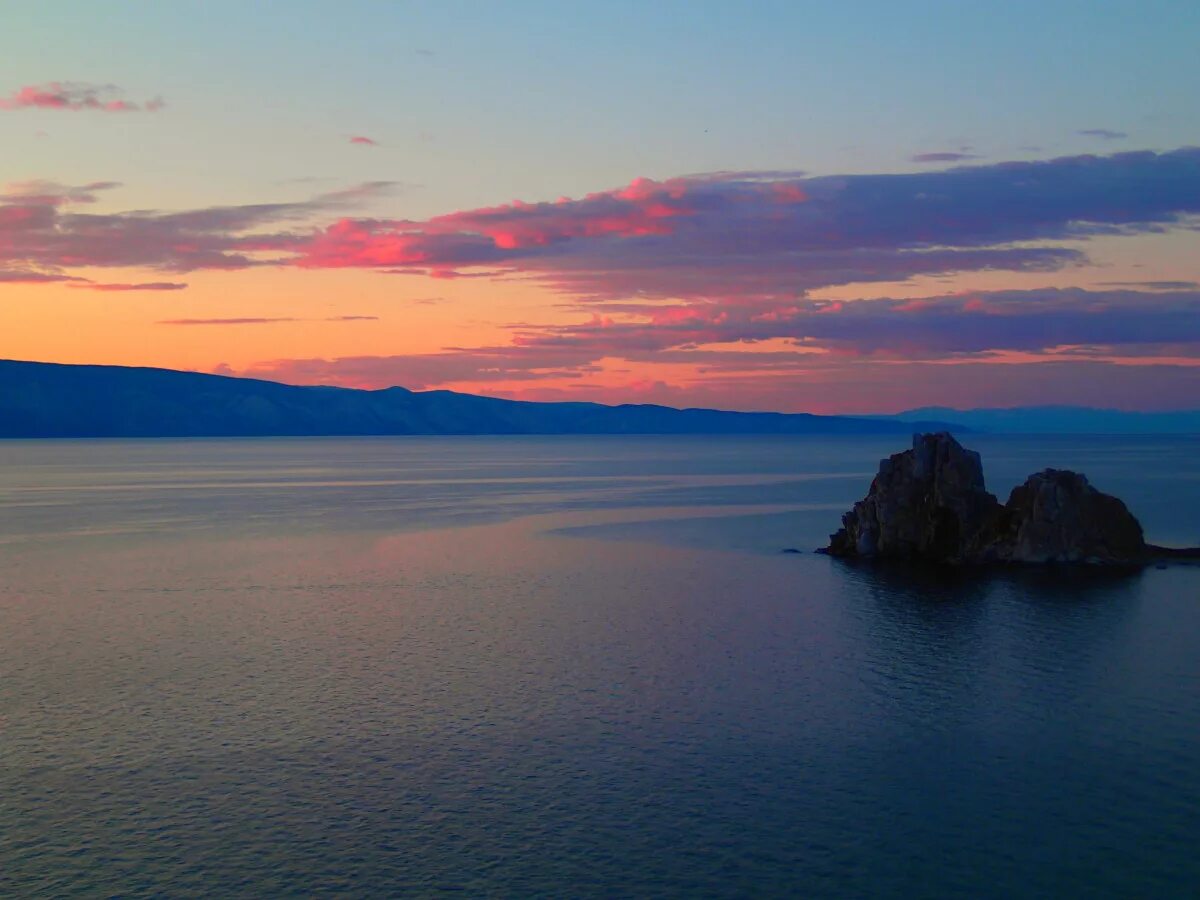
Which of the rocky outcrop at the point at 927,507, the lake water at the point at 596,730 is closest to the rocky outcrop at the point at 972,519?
the rocky outcrop at the point at 927,507

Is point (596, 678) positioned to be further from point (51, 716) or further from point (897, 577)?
point (897, 577)

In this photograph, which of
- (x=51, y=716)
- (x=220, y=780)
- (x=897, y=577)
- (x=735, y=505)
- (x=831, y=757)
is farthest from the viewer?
(x=735, y=505)

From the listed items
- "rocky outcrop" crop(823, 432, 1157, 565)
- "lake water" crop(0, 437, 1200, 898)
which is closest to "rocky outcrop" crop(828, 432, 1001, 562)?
"rocky outcrop" crop(823, 432, 1157, 565)

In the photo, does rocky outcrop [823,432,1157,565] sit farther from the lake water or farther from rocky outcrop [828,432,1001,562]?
the lake water

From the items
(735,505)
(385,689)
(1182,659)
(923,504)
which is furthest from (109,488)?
(1182,659)

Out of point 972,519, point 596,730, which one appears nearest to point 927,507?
point 972,519

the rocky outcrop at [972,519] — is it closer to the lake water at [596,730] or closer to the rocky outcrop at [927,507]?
the rocky outcrop at [927,507]
